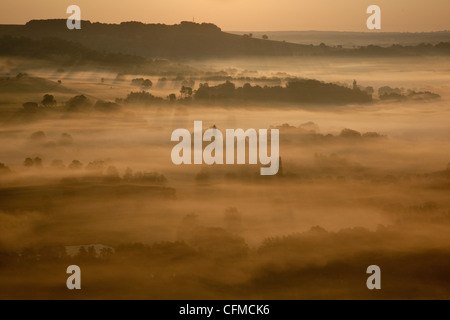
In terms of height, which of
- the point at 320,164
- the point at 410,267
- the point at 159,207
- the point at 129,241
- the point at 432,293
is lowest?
the point at 432,293

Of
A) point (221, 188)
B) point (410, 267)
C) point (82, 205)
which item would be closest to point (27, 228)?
point (82, 205)

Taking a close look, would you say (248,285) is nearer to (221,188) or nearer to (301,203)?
(301,203)

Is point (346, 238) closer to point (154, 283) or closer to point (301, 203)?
point (301, 203)

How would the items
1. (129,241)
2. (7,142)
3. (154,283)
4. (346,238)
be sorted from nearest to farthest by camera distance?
(154,283), (129,241), (346,238), (7,142)

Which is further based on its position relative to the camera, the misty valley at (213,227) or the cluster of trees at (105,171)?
the cluster of trees at (105,171)

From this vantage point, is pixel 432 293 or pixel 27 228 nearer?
pixel 432 293

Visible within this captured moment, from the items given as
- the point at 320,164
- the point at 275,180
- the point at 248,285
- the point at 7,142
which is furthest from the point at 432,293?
the point at 7,142

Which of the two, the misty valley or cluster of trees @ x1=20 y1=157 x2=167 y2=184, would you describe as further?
cluster of trees @ x1=20 y1=157 x2=167 y2=184

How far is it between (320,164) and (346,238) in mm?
93956

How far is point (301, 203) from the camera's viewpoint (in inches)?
5576

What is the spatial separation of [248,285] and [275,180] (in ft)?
348

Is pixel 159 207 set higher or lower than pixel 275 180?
lower

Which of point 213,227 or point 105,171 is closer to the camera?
point 213,227

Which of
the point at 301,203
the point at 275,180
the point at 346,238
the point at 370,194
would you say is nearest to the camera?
the point at 346,238
